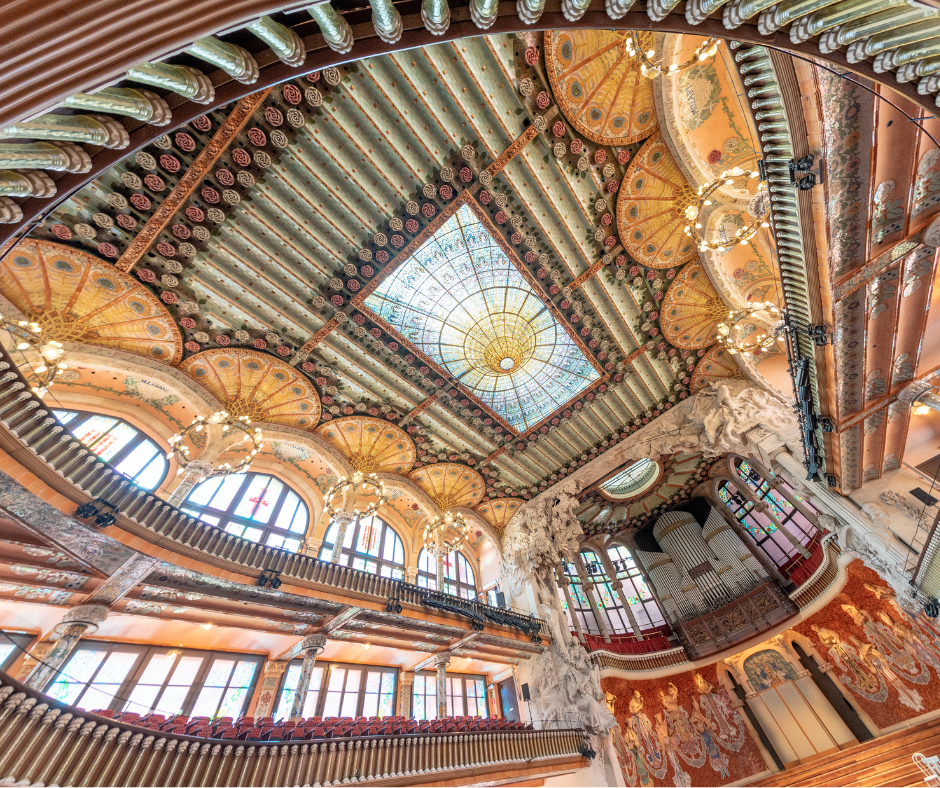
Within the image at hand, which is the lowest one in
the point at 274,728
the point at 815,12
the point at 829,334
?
the point at 274,728

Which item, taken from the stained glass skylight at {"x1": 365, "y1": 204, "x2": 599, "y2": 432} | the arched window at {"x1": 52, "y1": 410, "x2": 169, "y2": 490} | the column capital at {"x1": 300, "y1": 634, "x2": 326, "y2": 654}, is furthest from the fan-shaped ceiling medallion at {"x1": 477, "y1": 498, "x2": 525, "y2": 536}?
the arched window at {"x1": 52, "y1": 410, "x2": 169, "y2": 490}

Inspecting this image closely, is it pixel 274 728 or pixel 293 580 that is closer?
pixel 274 728

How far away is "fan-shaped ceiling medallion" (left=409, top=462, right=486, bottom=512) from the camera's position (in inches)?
610

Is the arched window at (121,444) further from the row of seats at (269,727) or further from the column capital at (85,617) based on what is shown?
the row of seats at (269,727)

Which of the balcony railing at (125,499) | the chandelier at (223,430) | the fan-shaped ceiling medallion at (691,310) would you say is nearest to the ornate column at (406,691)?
the balcony railing at (125,499)

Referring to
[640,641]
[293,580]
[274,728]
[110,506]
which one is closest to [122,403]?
[110,506]

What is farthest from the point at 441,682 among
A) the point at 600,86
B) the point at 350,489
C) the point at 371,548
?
the point at 600,86

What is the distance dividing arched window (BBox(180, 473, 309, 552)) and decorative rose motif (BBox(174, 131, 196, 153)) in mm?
8703

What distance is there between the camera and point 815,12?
3.15 m

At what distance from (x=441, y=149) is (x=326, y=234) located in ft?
11.0

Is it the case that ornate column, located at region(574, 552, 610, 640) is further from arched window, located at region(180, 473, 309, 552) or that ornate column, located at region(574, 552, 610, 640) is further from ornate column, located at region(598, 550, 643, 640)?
arched window, located at region(180, 473, 309, 552)

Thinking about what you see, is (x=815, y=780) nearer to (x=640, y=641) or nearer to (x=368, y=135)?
(x=640, y=641)

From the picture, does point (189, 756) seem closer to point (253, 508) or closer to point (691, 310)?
point (253, 508)

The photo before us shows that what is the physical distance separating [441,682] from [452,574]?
208 inches
